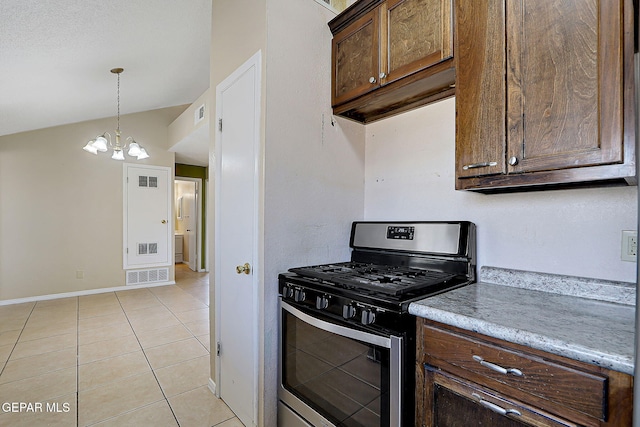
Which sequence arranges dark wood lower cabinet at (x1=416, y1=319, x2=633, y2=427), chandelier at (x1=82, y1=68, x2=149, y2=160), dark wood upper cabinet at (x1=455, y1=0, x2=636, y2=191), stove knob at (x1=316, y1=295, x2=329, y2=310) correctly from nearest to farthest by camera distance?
dark wood lower cabinet at (x1=416, y1=319, x2=633, y2=427) → dark wood upper cabinet at (x1=455, y1=0, x2=636, y2=191) → stove knob at (x1=316, y1=295, x2=329, y2=310) → chandelier at (x1=82, y1=68, x2=149, y2=160)

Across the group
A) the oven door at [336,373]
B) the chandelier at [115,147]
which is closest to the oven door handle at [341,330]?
the oven door at [336,373]

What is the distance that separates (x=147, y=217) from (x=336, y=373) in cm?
507

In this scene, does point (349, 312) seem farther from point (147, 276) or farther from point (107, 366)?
point (147, 276)

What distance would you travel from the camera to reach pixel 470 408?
38.0 inches

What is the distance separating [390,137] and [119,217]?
494 centimetres

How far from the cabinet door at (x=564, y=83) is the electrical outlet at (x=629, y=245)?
41cm

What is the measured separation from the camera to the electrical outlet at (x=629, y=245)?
1.13 metres

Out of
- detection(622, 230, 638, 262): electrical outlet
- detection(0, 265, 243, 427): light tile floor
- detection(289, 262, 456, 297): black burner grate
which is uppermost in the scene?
detection(622, 230, 638, 262): electrical outlet

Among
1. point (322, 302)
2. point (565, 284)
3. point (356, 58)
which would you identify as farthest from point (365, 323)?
point (356, 58)

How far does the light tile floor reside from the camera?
1894mm

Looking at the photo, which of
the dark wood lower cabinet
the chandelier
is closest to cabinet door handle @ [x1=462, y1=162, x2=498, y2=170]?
the dark wood lower cabinet

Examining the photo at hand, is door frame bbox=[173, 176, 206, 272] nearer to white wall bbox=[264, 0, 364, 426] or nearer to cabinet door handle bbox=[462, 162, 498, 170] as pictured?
white wall bbox=[264, 0, 364, 426]

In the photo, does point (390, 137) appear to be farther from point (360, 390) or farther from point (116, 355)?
point (116, 355)

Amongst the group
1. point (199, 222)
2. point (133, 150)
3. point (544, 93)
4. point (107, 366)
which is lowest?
point (107, 366)
